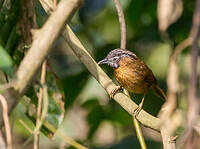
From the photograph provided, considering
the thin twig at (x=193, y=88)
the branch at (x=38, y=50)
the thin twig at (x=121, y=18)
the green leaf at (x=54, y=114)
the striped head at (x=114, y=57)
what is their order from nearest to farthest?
the thin twig at (x=193, y=88), the branch at (x=38, y=50), the green leaf at (x=54, y=114), the thin twig at (x=121, y=18), the striped head at (x=114, y=57)

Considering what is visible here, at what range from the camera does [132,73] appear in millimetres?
4605

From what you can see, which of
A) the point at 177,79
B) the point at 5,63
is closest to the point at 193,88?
the point at 177,79

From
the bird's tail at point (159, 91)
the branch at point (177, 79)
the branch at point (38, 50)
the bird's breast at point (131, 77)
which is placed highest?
the branch at point (38, 50)

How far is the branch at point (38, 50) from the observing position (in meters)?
1.21

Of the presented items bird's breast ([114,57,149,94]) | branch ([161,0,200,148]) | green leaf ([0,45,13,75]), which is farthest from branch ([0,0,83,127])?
bird's breast ([114,57,149,94])

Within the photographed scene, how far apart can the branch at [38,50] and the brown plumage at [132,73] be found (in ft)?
8.88

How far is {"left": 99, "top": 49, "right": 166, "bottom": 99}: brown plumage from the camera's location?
4.21 metres

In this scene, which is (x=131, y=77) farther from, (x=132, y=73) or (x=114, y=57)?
(x=114, y=57)

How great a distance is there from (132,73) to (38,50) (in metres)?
3.38

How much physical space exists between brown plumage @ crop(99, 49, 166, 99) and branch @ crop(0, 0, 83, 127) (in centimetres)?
271

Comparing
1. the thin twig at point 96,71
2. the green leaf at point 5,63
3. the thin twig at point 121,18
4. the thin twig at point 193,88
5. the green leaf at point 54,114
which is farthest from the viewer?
the thin twig at point 121,18

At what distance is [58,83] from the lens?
2.61 meters

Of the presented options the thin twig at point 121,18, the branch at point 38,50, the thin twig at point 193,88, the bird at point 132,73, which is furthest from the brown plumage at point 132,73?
the thin twig at point 193,88

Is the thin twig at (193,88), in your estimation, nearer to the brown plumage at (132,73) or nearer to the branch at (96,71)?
the branch at (96,71)
